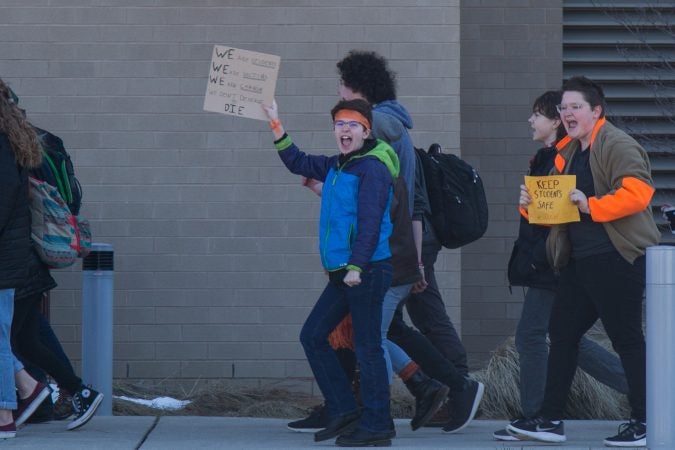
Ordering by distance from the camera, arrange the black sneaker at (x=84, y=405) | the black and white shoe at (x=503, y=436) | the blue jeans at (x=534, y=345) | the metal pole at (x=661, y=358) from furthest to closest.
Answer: the black sneaker at (x=84, y=405), the blue jeans at (x=534, y=345), the black and white shoe at (x=503, y=436), the metal pole at (x=661, y=358)

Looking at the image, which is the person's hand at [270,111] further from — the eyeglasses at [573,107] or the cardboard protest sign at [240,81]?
the eyeglasses at [573,107]

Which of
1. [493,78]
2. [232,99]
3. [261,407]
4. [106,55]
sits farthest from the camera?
[493,78]

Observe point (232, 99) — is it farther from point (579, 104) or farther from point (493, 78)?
point (493, 78)

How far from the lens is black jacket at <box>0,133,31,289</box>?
259 inches

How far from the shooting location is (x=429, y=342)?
23.4 ft

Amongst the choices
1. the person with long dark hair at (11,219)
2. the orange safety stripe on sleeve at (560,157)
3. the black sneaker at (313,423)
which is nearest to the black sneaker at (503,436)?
the black sneaker at (313,423)

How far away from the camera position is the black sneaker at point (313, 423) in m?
7.21

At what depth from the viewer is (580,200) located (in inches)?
251

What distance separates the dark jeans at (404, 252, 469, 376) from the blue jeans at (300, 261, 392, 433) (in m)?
0.83

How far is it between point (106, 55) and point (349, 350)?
135 inches

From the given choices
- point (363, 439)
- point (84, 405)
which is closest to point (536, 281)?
point (363, 439)

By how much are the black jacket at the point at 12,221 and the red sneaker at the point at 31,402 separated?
0.63 metres

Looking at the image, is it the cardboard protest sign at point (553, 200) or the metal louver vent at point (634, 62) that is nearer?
the cardboard protest sign at point (553, 200)

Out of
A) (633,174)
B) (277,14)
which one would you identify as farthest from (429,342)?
(277,14)
